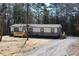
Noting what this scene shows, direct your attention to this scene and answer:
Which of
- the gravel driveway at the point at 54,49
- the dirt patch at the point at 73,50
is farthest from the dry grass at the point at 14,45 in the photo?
the dirt patch at the point at 73,50

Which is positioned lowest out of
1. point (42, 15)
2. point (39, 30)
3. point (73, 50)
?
point (73, 50)

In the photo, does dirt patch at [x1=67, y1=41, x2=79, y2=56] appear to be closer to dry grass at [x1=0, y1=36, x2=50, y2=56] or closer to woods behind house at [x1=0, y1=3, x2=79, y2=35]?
woods behind house at [x1=0, y1=3, x2=79, y2=35]

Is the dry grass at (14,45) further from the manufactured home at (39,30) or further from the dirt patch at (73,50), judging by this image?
the dirt patch at (73,50)

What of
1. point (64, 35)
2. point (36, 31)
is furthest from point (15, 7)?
point (64, 35)

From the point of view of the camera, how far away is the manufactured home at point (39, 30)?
2285mm

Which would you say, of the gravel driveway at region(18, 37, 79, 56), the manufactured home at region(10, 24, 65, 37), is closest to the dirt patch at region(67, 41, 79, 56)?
the gravel driveway at region(18, 37, 79, 56)

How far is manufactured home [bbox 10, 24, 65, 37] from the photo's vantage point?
7.50ft

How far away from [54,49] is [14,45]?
0.38 meters

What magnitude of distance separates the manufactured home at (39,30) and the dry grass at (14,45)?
0.22 ft

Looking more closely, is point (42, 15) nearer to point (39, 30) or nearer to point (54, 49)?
point (39, 30)

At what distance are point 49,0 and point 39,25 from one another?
10.1 inches

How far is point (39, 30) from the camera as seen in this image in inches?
90.7

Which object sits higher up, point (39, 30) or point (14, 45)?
point (39, 30)

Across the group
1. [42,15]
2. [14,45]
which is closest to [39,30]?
[42,15]
